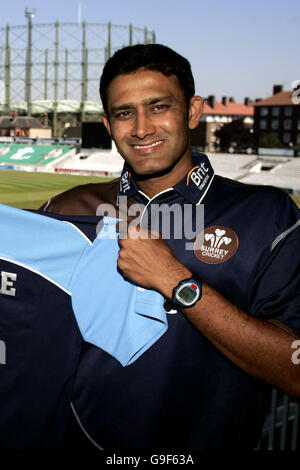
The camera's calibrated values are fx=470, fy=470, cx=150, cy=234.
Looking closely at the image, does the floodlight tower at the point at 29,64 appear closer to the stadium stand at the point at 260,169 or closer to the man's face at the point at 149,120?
the stadium stand at the point at 260,169

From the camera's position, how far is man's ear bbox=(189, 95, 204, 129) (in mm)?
2348

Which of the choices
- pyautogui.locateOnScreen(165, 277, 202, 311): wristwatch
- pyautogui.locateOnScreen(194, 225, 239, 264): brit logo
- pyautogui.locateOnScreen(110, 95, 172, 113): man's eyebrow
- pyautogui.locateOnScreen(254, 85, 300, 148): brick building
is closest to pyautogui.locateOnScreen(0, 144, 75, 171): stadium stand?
pyautogui.locateOnScreen(254, 85, 300, 148): brick building

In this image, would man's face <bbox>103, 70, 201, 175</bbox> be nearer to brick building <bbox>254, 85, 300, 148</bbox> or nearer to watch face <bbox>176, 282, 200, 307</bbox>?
watch face <bbox>176, 282, 200, 307</bbox>

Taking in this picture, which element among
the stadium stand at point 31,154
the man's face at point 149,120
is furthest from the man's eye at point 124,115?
the stadium stand at point 31,154

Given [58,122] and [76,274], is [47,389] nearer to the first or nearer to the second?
[76,274]

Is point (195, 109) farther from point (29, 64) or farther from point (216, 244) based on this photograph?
point (29, 64)

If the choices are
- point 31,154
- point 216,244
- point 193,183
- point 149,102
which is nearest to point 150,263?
point 216,244

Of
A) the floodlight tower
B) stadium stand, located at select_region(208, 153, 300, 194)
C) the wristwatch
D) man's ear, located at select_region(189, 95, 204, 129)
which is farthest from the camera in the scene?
the floodlight tower

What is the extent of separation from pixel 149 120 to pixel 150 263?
0.74 m

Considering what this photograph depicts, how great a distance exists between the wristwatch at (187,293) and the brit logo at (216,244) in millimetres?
254

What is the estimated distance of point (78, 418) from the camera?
6.75 feet

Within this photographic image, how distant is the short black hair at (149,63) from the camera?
2.11 meters

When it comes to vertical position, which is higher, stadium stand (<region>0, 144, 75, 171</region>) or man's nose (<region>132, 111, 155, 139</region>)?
man's nose (<region>132, 111, 155, 139</region>)
